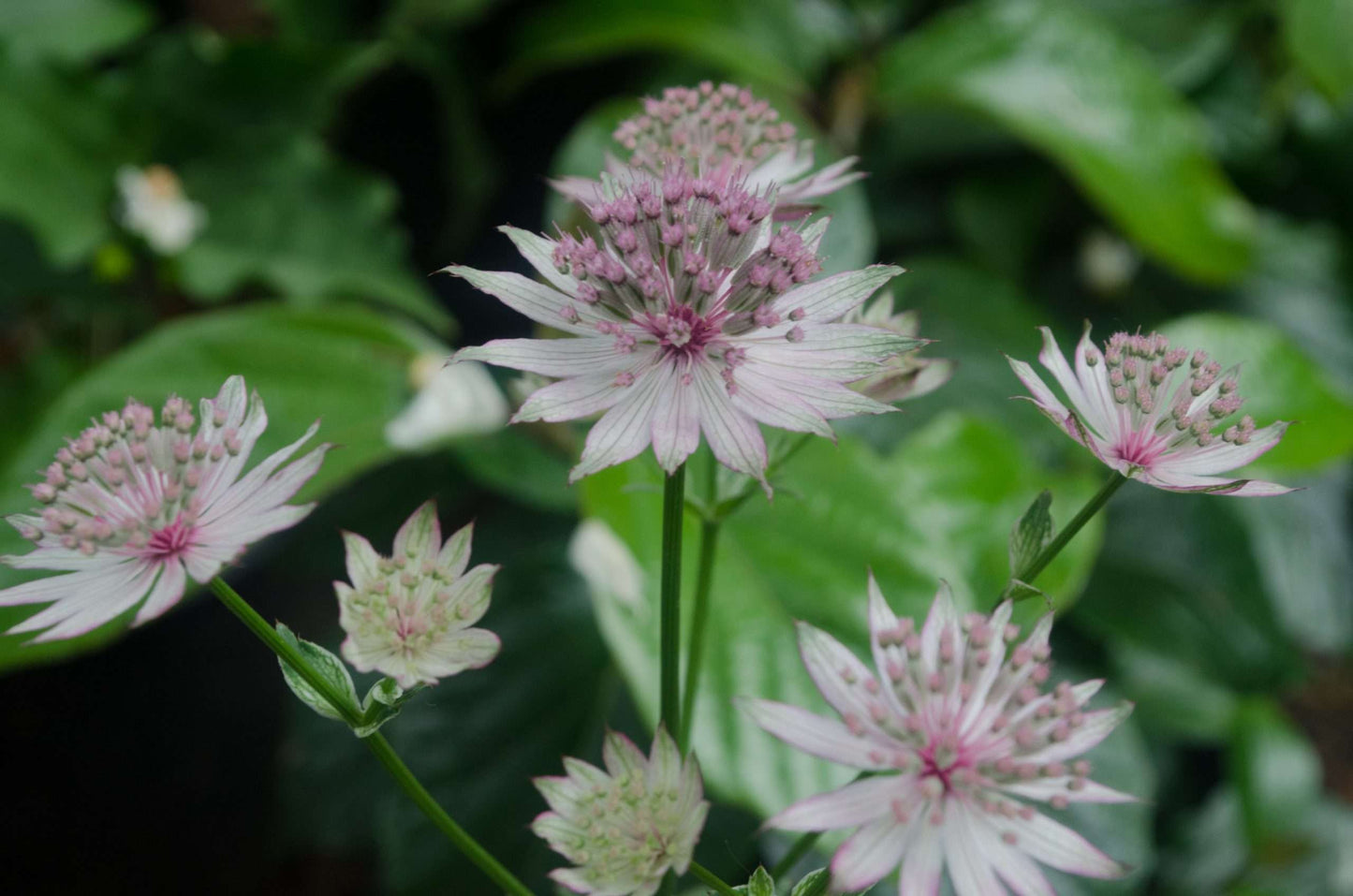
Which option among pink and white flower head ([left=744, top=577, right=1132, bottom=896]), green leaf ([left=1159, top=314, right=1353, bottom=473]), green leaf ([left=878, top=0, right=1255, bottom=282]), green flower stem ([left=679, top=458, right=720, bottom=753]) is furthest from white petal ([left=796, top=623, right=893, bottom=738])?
green leaf ([left=878, top=0, right=1255, bottom=282])

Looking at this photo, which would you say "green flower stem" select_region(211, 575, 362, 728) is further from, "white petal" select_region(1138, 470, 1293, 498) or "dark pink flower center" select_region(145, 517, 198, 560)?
"white petal" select_region(1138, 470, 1293, 498)

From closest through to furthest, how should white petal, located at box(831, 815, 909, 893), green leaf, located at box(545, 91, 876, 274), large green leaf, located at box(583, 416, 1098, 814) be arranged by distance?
white petal, located at box(831, 815, 909, 893) → large green leaf, located at box(583, 416, 1098, 814) → green leaf, located at box(545, 91, 876, 274)

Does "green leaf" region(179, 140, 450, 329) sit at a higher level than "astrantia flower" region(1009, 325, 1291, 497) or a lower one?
higher

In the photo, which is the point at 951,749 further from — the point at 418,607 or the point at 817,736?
the point at 418,607

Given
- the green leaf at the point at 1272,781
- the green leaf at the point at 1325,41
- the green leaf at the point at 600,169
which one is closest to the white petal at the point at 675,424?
the green leaf at the point at 600,169

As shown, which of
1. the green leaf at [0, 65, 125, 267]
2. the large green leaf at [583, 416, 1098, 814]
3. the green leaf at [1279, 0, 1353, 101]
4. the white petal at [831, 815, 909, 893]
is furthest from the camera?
the green leaf at [1279, 0, 1353, 101]

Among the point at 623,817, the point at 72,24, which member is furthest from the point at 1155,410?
the point at 72,24

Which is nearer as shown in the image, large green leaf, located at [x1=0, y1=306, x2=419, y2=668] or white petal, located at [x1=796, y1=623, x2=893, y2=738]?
white petal, located at [x1=796, y1=623, x2=893, y2=738]

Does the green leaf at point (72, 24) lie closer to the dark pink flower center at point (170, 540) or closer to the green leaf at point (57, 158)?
the green leaf at point (57, 158)

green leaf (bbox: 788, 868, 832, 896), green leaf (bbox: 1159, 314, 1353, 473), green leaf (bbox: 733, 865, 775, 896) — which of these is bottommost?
green leaf (bbox: 1159, 314, 1353, 473)
